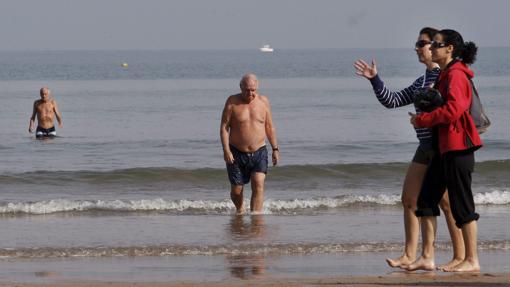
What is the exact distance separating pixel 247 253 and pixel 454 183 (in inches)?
112

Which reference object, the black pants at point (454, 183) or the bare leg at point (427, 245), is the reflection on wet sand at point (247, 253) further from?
the black pants at point (454, 183)

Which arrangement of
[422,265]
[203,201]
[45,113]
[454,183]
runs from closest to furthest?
[454,183]
[422,265]
[203,201]
[45,113]

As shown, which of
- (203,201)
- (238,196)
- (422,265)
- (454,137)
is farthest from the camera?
(203,201)

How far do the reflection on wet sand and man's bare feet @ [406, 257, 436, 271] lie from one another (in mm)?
1134

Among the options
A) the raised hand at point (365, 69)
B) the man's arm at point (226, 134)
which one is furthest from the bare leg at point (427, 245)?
the man's arm at point (226, 134)

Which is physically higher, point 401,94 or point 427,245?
point 401,94

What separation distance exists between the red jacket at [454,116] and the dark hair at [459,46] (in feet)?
0.44

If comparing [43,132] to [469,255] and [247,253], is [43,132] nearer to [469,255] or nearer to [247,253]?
[247,253]

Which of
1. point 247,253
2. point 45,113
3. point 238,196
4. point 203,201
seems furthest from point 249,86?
point 45,113

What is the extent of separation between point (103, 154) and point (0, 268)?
1307cm

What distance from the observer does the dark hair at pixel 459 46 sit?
23.9ft

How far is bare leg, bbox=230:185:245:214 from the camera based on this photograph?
11515 millimetres

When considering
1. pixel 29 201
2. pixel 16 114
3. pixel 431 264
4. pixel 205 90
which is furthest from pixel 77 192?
pixel 205 90

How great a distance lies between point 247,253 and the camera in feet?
31.3
